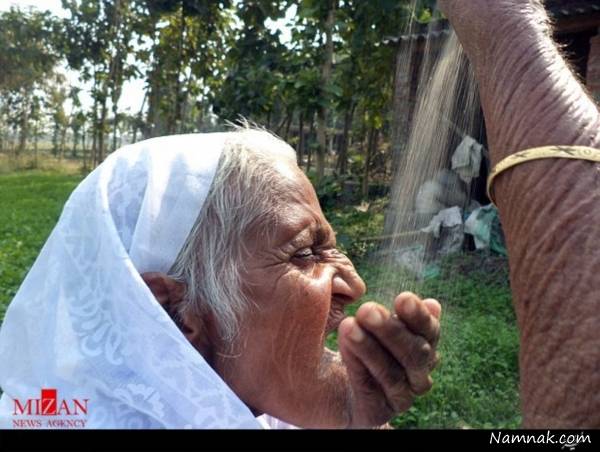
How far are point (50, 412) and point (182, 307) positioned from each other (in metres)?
0.35

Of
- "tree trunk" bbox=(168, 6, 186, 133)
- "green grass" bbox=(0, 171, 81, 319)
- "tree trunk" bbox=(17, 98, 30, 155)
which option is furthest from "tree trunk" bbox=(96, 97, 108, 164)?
"tree trunk" bbox=(17, 98, 30, 155)

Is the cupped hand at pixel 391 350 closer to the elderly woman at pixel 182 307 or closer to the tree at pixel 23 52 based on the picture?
the elderly woman at pixel 182 307

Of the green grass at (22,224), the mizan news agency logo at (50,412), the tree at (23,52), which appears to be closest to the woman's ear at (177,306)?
the mizan news agency logo at (50,412)

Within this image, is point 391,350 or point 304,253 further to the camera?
point 304,253

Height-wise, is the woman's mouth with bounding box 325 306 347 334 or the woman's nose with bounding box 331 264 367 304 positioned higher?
the woman's nose with bounding box 331 264 367 304

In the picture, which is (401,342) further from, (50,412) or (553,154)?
(50,412)

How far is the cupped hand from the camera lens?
97 cm

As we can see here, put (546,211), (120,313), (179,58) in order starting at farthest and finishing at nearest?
(179,58) < (120,313) < (546,211)

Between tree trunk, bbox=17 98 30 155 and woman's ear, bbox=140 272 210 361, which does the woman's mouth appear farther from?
tree trunk, bbox=17 98 30 155

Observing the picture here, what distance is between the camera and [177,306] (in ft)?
4.31

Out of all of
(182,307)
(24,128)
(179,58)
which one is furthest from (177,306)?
(24,128)

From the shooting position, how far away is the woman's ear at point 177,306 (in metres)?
1.29

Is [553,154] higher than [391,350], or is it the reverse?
[553,154]

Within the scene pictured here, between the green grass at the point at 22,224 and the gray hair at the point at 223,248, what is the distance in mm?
3510
